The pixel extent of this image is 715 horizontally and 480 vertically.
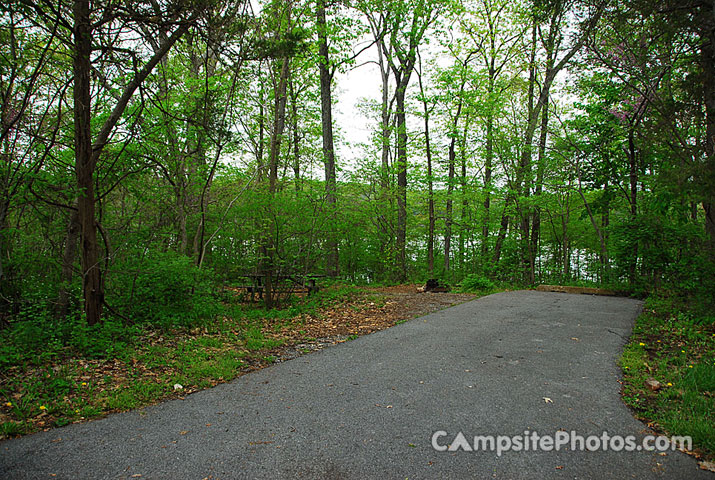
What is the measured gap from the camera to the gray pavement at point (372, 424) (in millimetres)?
2383

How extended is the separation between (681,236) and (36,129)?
12.5 meters

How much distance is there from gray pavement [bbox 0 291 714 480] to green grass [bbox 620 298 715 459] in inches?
7.7

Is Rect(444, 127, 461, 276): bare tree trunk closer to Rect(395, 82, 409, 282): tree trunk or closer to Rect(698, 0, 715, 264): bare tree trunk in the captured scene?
Rect(395, 82, 409, 282): tree trunk

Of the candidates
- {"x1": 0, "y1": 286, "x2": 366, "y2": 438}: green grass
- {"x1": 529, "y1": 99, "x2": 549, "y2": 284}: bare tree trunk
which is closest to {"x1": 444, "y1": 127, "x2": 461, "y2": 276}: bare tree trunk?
{"x1": 529, "y1": 99, "x2": 549, "y2": 284}: bare tree trunk

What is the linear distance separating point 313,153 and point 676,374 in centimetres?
1684

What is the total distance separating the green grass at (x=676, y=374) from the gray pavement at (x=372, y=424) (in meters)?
0.20

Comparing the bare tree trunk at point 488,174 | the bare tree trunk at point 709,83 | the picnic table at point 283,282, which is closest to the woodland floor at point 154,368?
the picnic table at point 283,282

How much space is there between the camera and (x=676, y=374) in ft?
12.9

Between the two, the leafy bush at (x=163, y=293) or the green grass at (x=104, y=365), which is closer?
the green grass at (x=104, y=365)

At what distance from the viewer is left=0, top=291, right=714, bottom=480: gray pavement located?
238 cm

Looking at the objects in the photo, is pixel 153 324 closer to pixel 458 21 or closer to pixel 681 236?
pixel 681 236

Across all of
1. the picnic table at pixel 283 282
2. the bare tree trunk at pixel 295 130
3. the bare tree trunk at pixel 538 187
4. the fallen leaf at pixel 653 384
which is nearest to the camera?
the fallen leaf at pixel 653 384

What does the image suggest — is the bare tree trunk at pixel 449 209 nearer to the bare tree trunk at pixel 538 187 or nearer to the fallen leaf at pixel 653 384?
the bare tree trunk at pixel 538 187

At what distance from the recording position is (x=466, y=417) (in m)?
3.10
